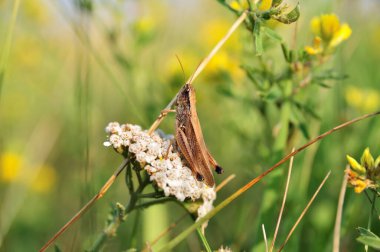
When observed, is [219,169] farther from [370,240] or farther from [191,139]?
[370,240]

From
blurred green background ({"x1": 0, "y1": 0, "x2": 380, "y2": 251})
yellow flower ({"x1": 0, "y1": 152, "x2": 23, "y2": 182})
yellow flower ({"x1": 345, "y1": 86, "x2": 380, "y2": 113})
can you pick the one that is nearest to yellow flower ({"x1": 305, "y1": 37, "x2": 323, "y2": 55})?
blurred green background ({"x1": 0, "y1": 0, "x2": 380, "y2": 251})

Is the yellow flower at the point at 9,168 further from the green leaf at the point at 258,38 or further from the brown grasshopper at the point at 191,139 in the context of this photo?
the green leaf at the point at 258,38

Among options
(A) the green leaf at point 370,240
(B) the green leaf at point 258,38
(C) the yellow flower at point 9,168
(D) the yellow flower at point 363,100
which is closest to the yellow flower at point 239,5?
(B) the green leaf at point 258,38

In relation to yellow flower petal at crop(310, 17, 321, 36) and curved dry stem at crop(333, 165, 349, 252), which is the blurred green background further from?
curved dry stem at crop(333, 165, 349, 252)

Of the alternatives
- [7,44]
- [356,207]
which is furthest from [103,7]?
[356,207]

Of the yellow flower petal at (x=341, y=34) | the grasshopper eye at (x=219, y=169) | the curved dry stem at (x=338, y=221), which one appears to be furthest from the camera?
the yellow flower petal at (x=341, y=34)

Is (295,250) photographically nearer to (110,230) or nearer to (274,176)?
(274,176)
